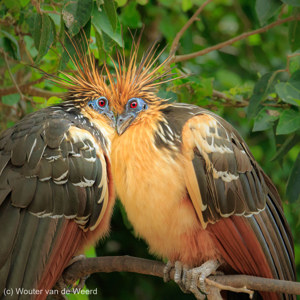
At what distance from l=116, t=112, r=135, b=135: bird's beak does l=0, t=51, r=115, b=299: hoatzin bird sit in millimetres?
166

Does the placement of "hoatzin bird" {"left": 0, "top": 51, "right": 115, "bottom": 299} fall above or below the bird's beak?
below

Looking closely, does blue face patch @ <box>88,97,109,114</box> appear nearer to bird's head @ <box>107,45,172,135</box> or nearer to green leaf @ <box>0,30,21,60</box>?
bird's head @ <box>107,45,172,135</box>

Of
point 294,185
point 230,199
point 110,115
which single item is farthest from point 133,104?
point 294,185

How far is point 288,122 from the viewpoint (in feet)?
10.1

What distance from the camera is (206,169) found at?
8.68ft

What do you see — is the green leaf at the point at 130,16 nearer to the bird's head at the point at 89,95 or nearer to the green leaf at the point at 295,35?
the bird's head at the point at 89,95

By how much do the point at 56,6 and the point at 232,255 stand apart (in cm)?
166

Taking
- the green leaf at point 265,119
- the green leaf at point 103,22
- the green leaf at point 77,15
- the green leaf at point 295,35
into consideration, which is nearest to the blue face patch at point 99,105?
the green leaf at point 103,22

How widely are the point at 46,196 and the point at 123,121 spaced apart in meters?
0.52

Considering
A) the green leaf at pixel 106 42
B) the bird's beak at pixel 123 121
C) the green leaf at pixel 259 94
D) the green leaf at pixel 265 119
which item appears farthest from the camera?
the green leaf at pixel 259 94

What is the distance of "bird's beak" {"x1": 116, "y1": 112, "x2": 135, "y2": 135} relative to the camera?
2775mm

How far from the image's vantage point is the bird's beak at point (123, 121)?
278cm

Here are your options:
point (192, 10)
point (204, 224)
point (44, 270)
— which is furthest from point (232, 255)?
point (192, 10)

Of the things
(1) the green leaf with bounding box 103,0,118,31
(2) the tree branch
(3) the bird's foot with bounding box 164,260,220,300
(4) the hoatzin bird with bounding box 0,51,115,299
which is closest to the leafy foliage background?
(1) the green leaf with bounding box 103,0,118,31
